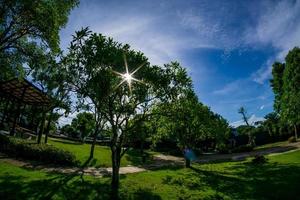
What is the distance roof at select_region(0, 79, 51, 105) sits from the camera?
34000 mm

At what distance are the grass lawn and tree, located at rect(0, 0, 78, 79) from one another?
920 cm

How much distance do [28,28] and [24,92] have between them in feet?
48.6

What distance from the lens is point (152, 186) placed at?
73.6 ft

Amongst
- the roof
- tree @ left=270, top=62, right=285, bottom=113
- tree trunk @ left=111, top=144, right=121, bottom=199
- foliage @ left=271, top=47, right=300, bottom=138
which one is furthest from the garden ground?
tree @ left=270, top=62, right=285, bottom=113

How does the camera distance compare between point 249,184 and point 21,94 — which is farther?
point 21,94

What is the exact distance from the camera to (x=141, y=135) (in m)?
24.4

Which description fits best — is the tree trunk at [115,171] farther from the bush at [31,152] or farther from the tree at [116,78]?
the bush at [31,152]

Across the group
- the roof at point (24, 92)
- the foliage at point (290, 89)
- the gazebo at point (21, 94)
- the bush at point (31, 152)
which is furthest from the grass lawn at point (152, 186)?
the roof at point (24, 92)

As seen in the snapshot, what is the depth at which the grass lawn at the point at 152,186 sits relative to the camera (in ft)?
54.5

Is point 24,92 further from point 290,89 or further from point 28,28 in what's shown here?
point 290,89

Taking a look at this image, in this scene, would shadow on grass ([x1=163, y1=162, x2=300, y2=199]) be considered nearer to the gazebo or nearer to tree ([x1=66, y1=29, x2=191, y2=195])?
tree ([x1=66, y1=29, x2=191, y2=195])

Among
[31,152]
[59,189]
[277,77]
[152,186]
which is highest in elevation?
[277,77]

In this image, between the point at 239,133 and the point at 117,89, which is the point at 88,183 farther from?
the point at 239,133

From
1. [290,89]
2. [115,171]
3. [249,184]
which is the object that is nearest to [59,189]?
[115,171]
